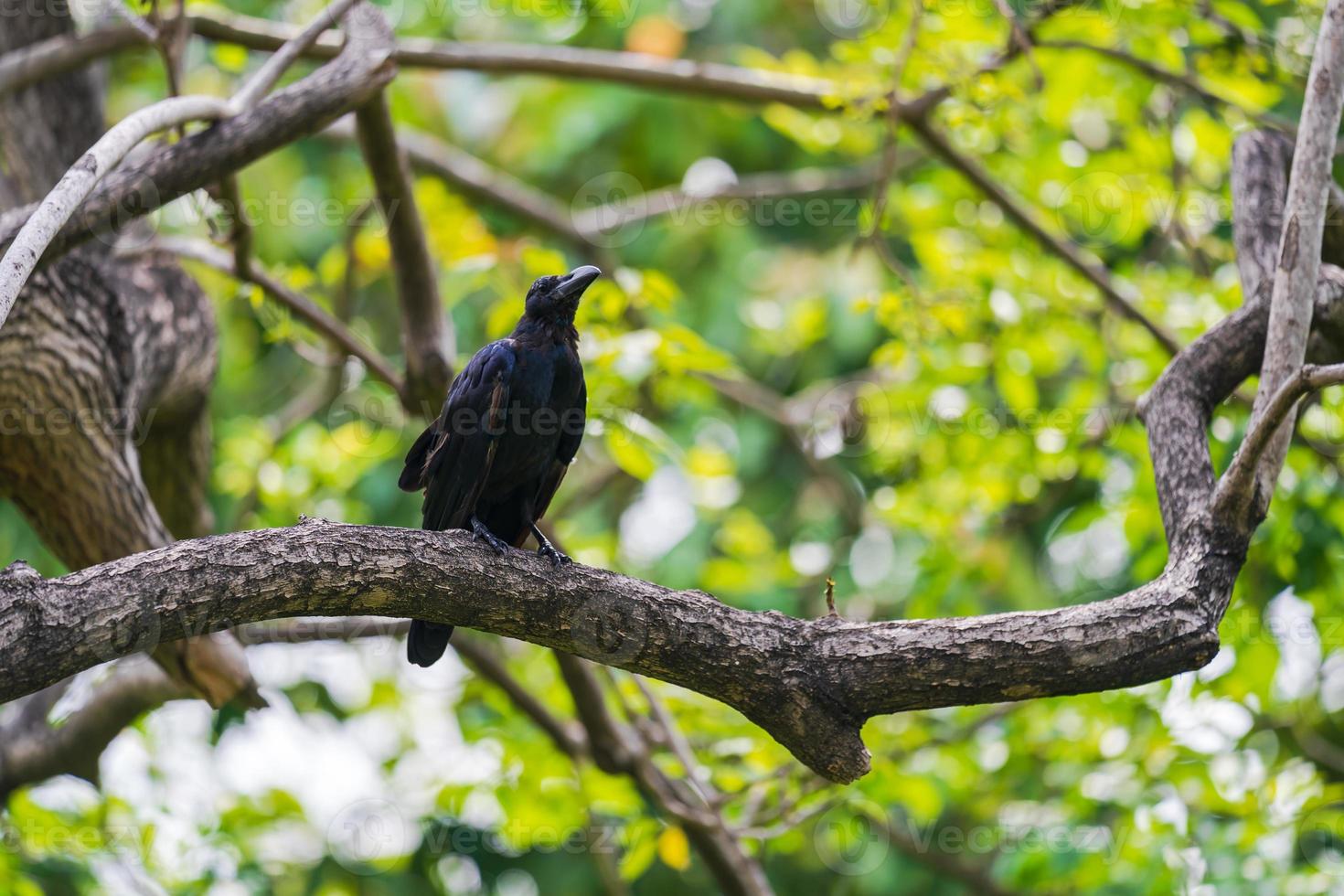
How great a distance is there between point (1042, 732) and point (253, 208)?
15.7ft

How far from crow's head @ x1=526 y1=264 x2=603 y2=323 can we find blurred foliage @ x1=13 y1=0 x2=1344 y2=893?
0.35 metres

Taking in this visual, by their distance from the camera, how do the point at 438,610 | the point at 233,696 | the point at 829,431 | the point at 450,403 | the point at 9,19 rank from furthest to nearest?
1. the point at 829,431
2. the point at 9,19
3. the point at 233,696
4. the point at 450,403
5. the point at 438,610

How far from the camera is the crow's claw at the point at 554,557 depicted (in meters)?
2.85

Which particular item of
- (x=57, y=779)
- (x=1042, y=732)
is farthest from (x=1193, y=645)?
(x=57, y=779)

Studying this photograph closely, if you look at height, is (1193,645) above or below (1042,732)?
above

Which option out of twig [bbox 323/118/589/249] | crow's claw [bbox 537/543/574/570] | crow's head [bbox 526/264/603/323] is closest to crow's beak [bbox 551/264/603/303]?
crow's head [bbox 526/264/603/323]

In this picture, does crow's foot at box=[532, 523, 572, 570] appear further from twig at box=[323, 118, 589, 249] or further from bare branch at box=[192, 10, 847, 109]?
twig at box=[323, 118, 589, 249]

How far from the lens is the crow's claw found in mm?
2851

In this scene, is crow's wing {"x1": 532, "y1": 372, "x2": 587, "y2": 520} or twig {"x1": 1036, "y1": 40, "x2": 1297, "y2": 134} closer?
crow's wing {"x1": 532, "y1": 372, "x2": 587, "y2": 520}

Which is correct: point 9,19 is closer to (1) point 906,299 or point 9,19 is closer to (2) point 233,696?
(2) point 233,696

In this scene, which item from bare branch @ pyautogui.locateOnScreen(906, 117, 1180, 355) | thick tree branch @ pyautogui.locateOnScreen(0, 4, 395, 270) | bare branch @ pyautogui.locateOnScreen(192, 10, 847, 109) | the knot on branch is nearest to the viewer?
the knot on branch

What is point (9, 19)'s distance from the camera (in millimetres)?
4719

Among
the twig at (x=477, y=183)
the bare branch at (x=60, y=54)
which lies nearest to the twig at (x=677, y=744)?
the twig at (x=477, y=183)

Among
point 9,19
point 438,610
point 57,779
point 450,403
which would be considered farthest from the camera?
point 57,779
